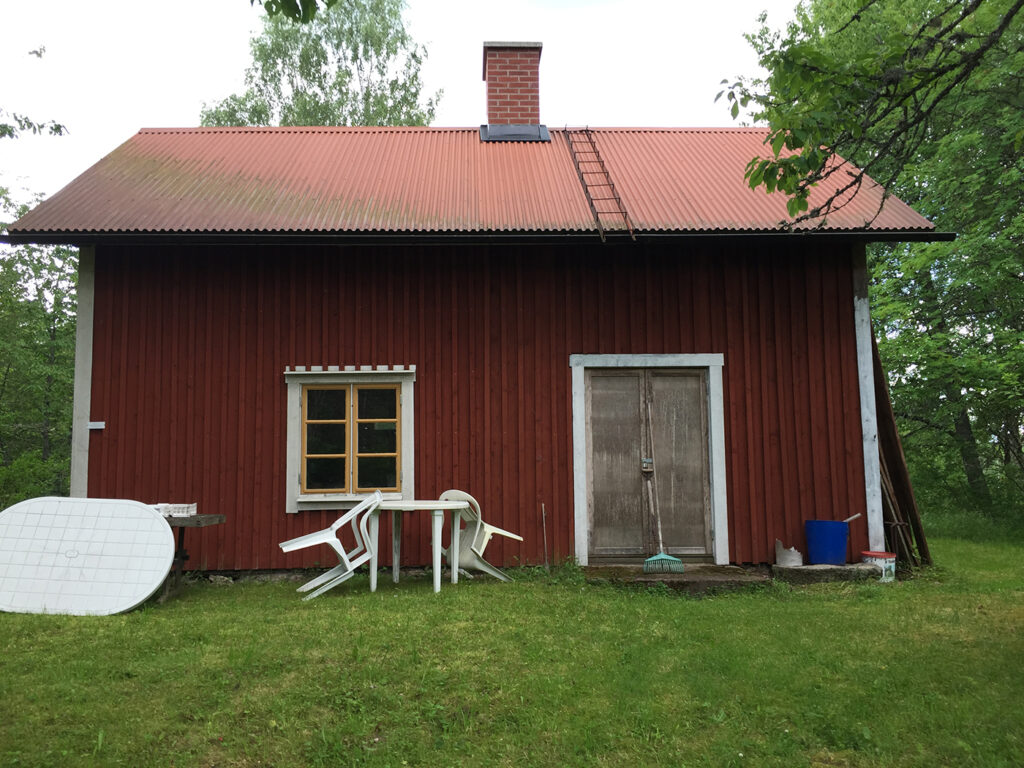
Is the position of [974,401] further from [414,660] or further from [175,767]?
[175,767]

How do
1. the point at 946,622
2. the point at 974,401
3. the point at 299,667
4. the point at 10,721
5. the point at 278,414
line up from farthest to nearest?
the point at 974,401
the point at 278,414
the point at 946,622
the point at 299,667
the point at 10,721

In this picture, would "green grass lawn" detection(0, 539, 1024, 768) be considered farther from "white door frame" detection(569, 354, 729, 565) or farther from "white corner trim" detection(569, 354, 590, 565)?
"white door frame" detection(569, 354, 729, 565)

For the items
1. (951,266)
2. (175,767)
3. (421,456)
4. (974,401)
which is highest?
(951,266)

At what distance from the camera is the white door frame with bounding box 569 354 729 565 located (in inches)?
294

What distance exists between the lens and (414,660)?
14.2 feet

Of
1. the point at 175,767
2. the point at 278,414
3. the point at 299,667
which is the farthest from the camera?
the point at 278,414

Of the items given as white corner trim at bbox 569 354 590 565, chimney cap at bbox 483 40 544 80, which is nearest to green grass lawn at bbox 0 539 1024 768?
white corner trim at bbox 569 354 590 565

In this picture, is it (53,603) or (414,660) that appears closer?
(414,660)

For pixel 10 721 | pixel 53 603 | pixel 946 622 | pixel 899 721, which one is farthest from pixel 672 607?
pixel 53 603

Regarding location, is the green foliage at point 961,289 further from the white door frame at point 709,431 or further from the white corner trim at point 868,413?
the white door frame at point 709,431

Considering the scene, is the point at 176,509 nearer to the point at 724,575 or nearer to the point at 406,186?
the point at 406,186

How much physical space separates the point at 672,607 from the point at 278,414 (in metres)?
4.28

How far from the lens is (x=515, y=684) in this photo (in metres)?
4.04

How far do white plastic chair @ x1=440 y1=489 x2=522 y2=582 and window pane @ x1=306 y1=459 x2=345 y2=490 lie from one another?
1230 millimetres
